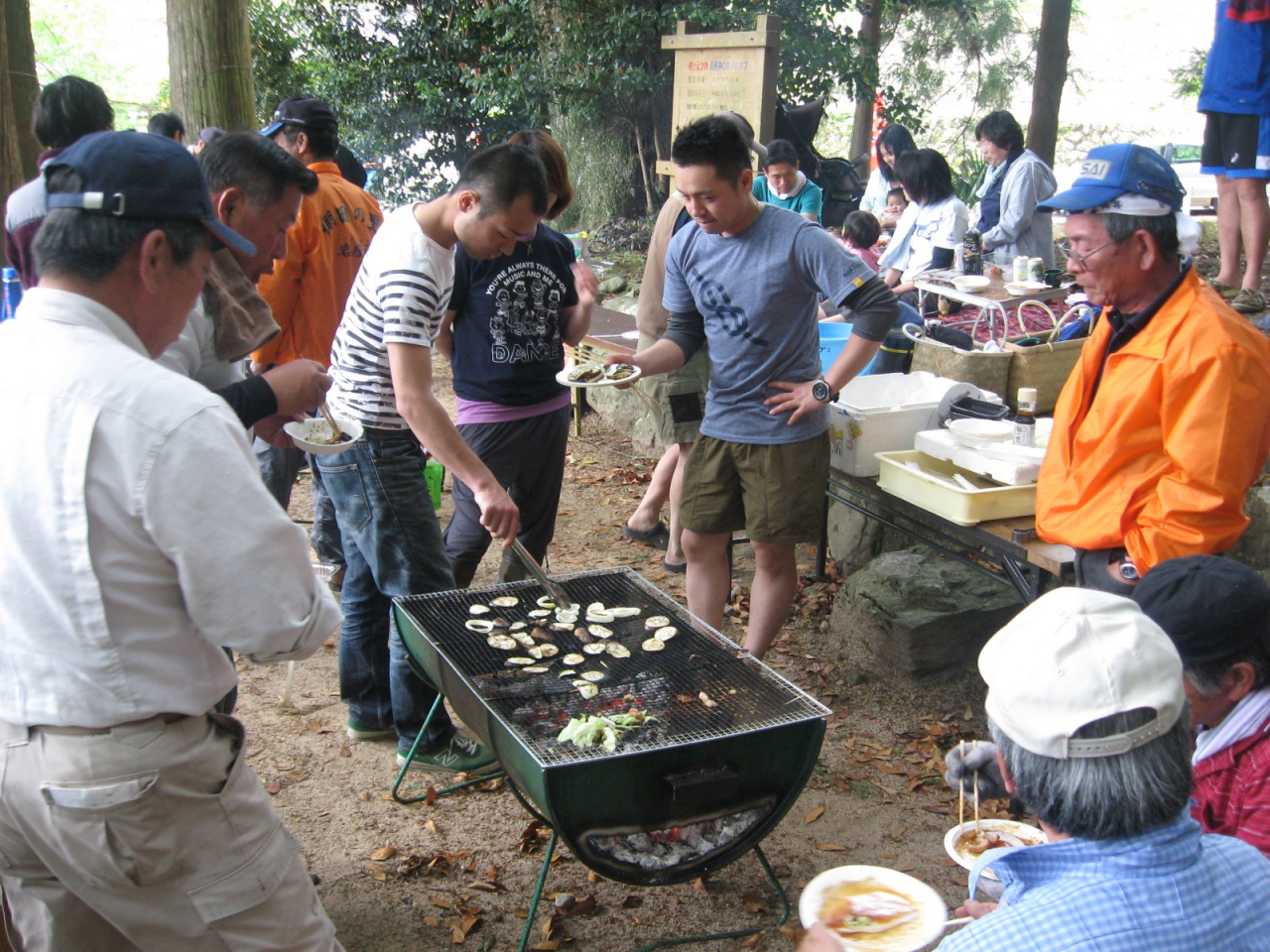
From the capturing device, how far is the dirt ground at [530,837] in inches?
129

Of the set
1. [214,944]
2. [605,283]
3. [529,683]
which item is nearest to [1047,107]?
[605,283]

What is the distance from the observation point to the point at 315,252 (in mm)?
4328

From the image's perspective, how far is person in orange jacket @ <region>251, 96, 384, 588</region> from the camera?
4309 millimetres

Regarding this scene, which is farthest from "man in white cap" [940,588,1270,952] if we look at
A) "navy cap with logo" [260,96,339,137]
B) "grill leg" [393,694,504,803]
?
"navy cap with logo" [260,96,339,137]

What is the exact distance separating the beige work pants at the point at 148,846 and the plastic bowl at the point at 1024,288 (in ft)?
18.1

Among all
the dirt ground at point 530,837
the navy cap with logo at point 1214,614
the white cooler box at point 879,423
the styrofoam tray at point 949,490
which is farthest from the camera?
the white cooler box at point 879,423

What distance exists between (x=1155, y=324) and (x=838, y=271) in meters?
1.23

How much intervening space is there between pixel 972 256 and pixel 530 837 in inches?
201

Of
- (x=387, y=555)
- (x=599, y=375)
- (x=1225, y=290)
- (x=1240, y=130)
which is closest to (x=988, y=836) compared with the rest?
(x=387, y=555)

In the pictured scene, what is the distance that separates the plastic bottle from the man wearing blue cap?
4.09 meters

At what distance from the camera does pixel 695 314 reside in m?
4.29

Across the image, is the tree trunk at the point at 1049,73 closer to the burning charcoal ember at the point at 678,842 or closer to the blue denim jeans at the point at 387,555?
the blue denim jeans at the point at 387,555

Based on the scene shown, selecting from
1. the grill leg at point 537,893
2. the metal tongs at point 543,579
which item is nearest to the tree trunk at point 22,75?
the metal tongs at point 543,579

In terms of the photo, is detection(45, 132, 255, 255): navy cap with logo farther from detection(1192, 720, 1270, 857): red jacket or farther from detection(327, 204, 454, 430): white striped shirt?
detection(1192, 720, 1270, 857): red jacket
